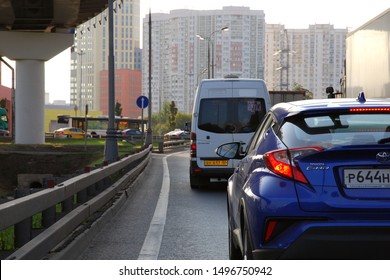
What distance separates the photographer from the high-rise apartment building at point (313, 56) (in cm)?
12669

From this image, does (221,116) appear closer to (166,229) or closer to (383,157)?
(166,229)

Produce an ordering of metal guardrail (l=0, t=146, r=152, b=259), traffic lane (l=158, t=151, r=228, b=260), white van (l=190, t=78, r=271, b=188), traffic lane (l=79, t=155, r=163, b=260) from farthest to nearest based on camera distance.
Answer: white van (l=190, t=78, r=271, b=188) < traffic lane (l=158, t=151, r=228, b=260) < traffic lane (l=79, t=155, r=163, b=260) < metal guardrail (l=0, t=146, r=152, b=259)

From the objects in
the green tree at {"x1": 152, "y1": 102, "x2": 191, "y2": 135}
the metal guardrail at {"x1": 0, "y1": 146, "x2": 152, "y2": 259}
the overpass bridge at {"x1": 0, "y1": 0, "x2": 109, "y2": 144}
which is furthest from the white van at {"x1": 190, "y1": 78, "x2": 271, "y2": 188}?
the green tree at {"x1": 152, "y1": 102, "x2": 191, "y2": 135}

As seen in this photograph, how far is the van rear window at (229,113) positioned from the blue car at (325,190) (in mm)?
10543

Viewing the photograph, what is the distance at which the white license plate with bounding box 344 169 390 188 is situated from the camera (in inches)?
173

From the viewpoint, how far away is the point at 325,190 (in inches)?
174

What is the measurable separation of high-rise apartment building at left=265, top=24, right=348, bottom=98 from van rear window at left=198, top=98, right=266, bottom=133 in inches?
4394

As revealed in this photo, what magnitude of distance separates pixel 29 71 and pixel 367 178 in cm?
4087

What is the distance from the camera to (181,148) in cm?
5447

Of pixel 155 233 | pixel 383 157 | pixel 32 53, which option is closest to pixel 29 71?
pixel 32 53

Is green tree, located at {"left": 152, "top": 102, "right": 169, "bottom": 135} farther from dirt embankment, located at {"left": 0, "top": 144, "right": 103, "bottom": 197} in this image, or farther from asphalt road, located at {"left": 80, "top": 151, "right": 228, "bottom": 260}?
asphalt road, located at {"left": 80, "top": 151, "right": 228, "bottom": 260}

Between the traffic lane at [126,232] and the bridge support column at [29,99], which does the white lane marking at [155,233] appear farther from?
the bridge support column at [29,99]

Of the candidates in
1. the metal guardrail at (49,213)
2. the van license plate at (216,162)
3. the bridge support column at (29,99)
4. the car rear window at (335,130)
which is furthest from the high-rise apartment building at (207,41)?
the car rear window at (335,130)

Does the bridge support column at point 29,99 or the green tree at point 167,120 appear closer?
the bridge support column at point 29,99
